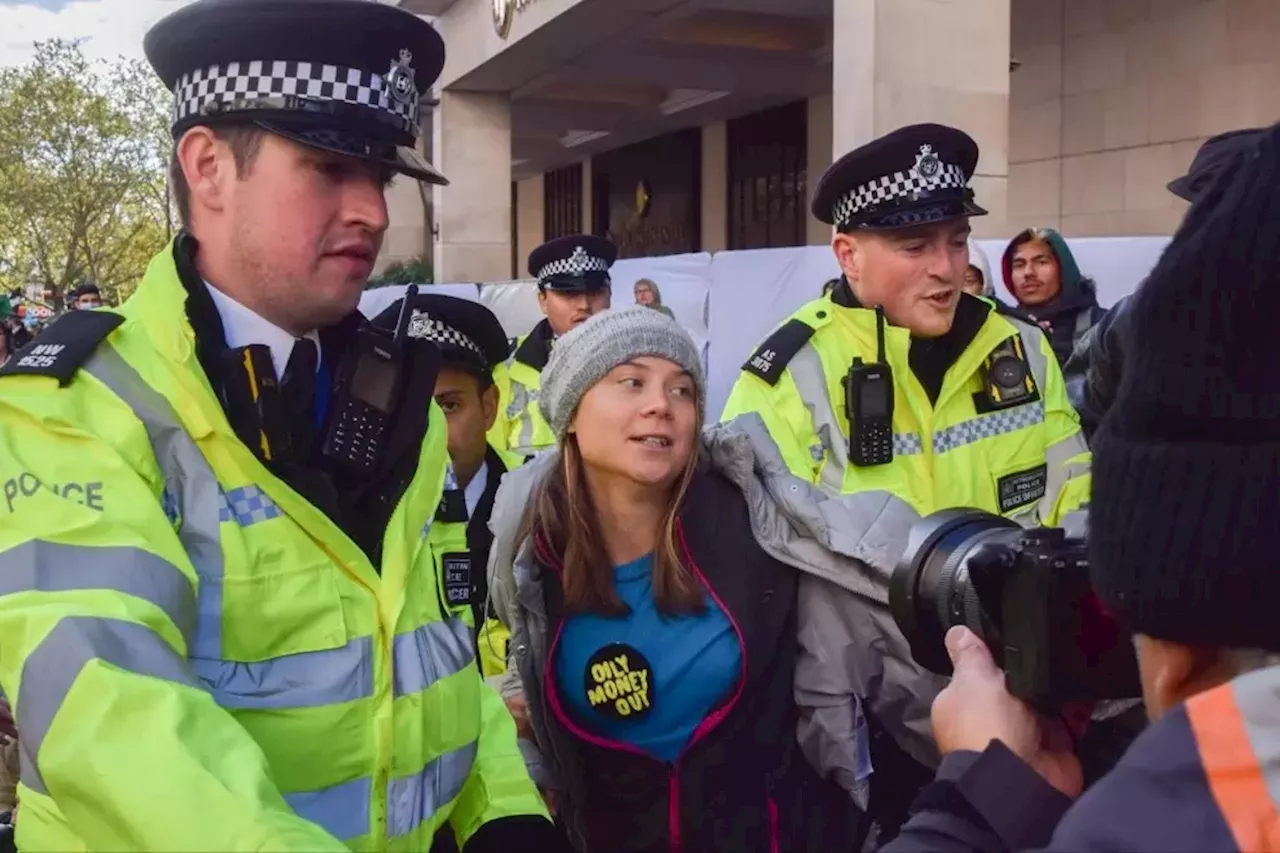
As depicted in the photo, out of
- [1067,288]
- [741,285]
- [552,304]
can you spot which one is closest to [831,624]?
[1067,288]

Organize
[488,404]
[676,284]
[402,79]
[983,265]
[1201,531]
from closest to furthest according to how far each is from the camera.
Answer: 1. [1201,531]
2. [402,79]
3. [488,404]
4. [983,265]
5. [676,284]

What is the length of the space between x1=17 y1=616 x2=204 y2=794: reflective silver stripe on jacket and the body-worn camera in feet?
2.87

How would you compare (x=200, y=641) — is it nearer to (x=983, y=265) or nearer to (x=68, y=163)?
(x=983, y=265)

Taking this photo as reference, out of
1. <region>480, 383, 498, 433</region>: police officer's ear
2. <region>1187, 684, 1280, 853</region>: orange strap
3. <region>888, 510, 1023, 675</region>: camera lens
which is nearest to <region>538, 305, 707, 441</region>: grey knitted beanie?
<region>480, 383, 498, 433</region>: police officer's ear

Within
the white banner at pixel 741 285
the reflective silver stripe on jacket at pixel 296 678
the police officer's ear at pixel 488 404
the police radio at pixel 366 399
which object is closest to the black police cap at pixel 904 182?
the police officer's ear at pixel 488 404

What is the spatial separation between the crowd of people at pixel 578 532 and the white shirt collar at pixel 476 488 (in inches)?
0.7

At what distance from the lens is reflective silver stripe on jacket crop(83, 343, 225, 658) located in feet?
4.58

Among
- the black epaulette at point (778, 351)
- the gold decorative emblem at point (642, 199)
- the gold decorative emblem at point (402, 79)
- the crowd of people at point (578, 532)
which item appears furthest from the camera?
the gold decorative emblem at point (642, 199)

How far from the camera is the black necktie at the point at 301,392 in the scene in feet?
5.32

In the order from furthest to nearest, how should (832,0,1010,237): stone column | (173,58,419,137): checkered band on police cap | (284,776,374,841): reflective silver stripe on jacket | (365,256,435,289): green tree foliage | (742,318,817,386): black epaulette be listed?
(365,256,435,289): green tree foliage < (832,0,1010,237): stone column < (742,318,817,386): black epaulette < (173,58,419,137): checkered band on police cap < (284,776,374,841): reflective silver stripe on jacket

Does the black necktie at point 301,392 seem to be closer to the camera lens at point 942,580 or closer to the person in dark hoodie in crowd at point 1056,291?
the camera lens at point 942,580

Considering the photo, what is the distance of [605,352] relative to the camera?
2.56 metres

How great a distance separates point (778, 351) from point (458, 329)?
0.89 m

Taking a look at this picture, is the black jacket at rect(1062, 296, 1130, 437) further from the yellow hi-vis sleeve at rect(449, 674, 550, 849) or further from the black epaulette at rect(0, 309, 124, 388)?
the black epaulette at rect(0, 309, 124, 388)
